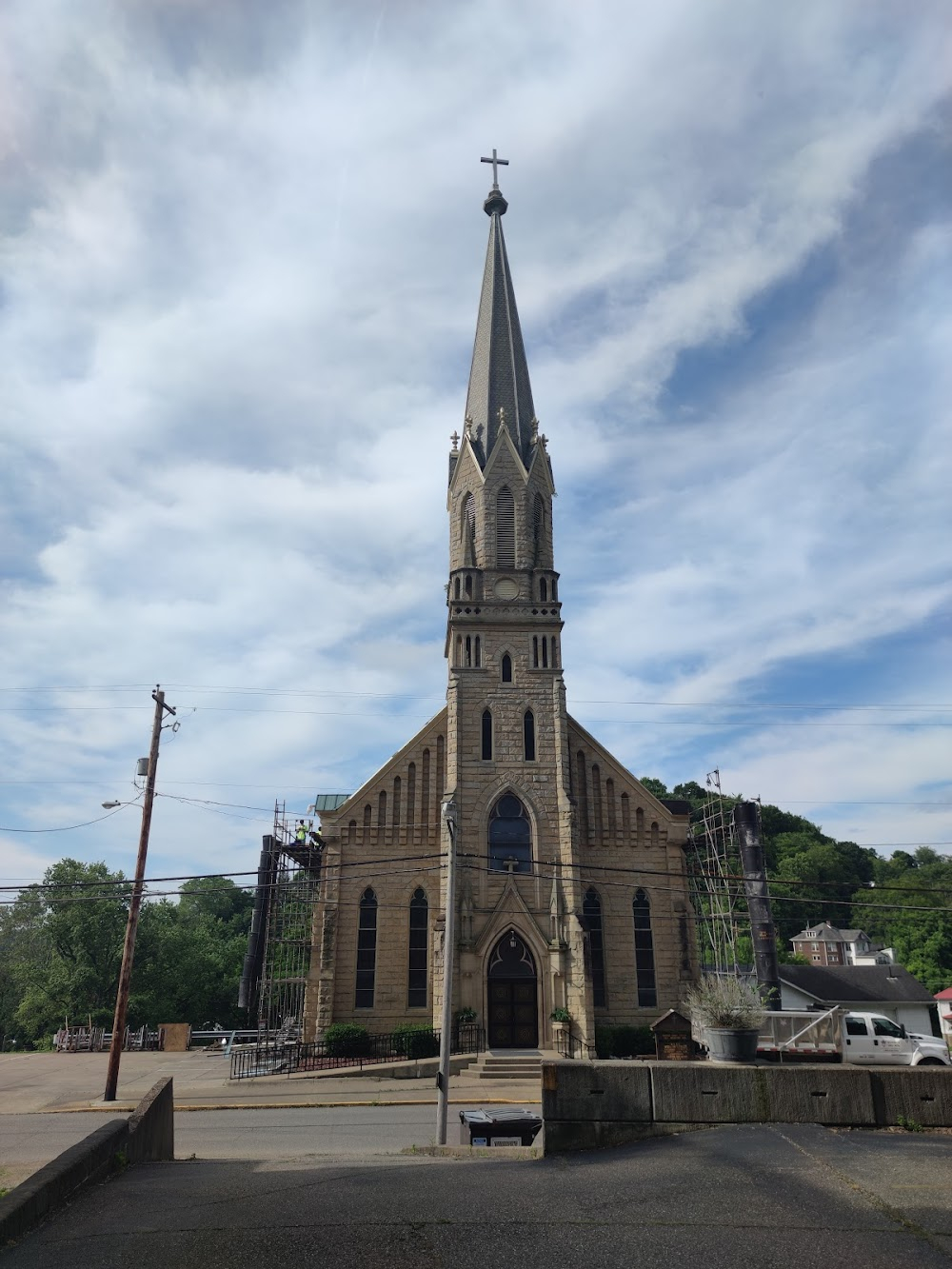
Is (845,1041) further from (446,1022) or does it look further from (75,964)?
(75,964)

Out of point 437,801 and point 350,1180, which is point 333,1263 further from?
point 437,801

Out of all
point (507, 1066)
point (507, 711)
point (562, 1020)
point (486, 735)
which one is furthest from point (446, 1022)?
point (507, 711)

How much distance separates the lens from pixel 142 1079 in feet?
92.7

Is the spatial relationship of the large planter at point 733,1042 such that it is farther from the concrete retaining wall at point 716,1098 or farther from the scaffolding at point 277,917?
the scaffolding at point 277,917

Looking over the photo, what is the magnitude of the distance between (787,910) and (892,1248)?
335ft

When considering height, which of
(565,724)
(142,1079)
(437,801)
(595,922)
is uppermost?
(565,724)

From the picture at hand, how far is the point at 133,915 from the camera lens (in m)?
23.8

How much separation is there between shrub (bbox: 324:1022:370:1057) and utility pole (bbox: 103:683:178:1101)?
22.7 feet

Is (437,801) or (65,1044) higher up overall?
(437,801)

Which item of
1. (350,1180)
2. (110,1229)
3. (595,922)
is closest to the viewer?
(110,1229)

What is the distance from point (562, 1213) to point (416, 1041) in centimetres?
2289

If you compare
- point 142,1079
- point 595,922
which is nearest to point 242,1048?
point 142,1079

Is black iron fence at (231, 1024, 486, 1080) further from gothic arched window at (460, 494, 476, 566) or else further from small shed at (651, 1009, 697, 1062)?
gothic arched window at (460, 494, 476, 566)

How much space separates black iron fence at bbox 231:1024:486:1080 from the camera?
92.8 feet
